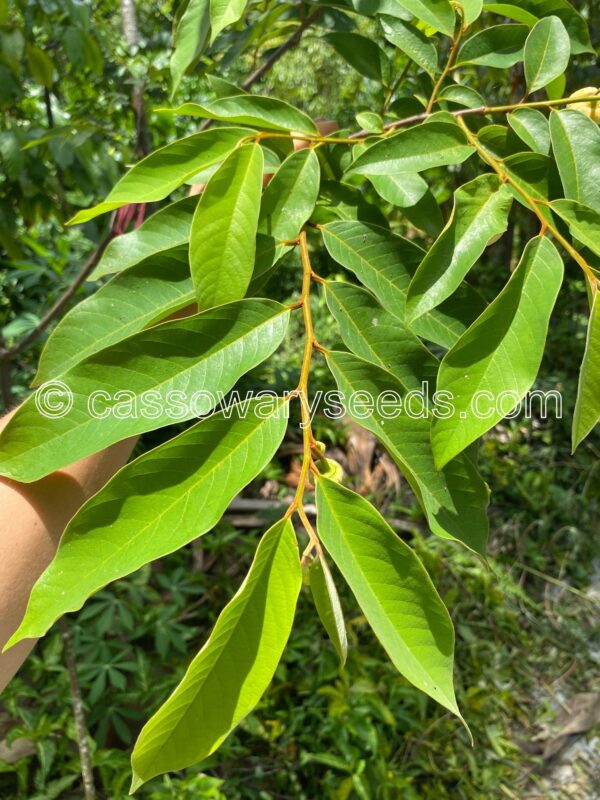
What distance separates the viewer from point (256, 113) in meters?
0.54

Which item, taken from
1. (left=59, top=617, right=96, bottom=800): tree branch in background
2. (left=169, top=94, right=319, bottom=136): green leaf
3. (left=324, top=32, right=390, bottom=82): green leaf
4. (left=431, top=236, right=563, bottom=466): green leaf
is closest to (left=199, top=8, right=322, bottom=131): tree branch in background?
(left=324, top=32, right=390, bottom=82): green leaf

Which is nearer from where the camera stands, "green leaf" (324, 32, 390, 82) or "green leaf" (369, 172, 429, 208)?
"green leaf" (369, 172, 429, 208)

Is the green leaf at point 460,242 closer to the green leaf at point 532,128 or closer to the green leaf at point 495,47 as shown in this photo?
the green leaf at point 532,128

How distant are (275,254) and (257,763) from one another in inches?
53.2

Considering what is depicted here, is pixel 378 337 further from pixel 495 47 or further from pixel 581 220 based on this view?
pixel 495 47

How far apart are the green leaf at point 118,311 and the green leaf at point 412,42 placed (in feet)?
1.11

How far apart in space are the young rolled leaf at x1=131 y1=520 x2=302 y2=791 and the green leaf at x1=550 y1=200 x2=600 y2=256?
30 centimetres

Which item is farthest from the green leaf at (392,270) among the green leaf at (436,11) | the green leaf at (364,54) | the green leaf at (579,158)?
the green leaf at (364,54)

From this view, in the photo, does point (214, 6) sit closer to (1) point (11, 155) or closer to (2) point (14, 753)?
(1) point (11, 155)

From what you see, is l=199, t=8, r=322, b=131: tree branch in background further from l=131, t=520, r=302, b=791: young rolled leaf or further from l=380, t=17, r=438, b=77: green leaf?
l=131, t=520, r=302, b=791: young rolled leaf

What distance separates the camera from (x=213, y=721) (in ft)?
1.07

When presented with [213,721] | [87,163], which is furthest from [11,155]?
[213,721]

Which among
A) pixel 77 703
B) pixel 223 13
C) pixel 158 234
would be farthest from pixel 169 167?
pixel 77 703

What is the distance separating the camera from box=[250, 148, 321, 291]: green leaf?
495 millimetres
